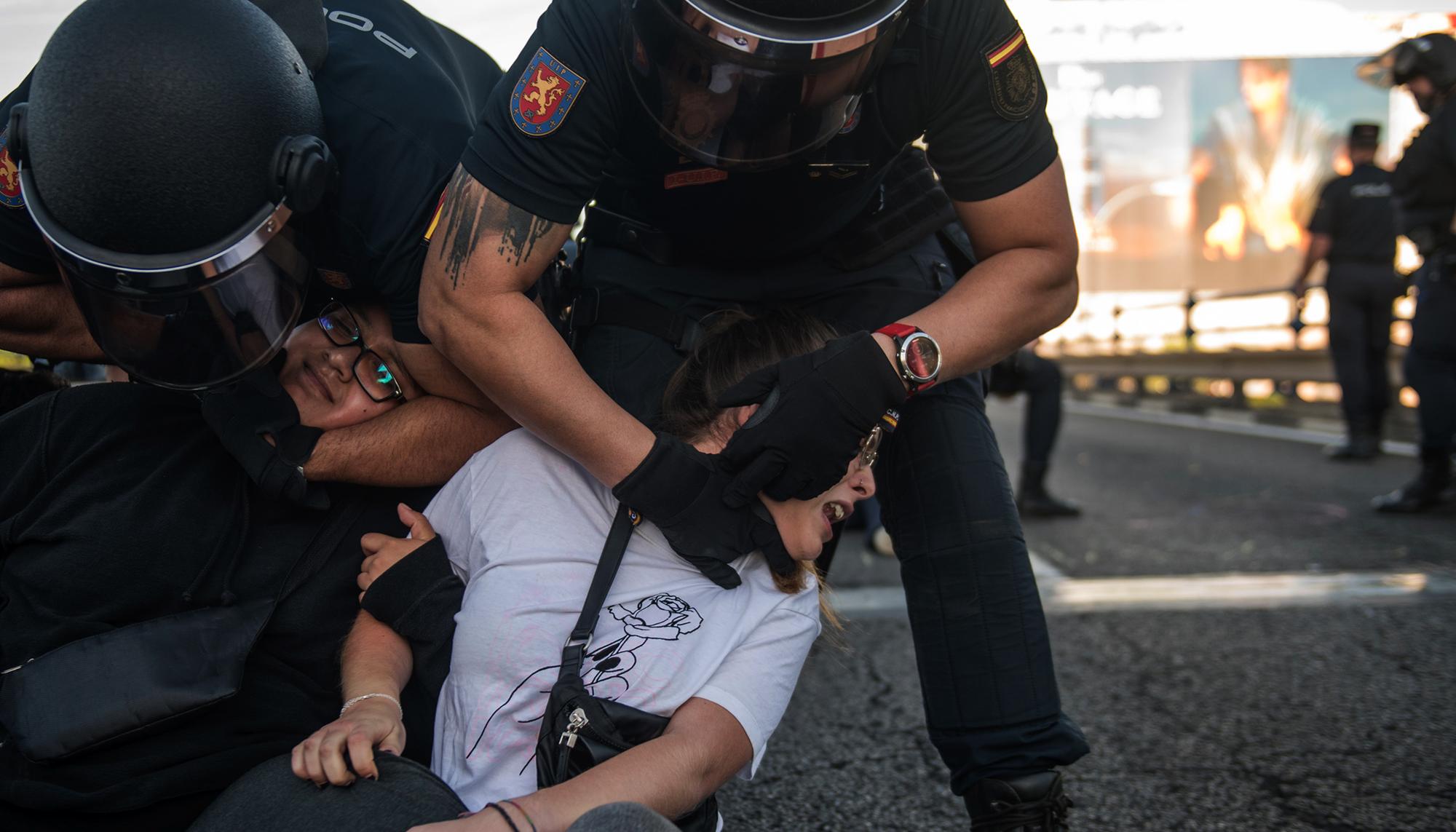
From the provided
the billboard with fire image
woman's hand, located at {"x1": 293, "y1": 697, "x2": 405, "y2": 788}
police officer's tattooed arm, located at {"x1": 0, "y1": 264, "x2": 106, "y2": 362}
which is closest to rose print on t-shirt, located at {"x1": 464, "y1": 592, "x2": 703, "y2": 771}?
woman's hand, located at {"x1": 293, "y1": 697, "x2": 405, "y2": 788}

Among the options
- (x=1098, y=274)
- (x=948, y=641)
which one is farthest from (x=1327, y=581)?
(x=1098, y=274)

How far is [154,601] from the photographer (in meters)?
1.43

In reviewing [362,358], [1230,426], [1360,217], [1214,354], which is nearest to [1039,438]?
[1360,217]

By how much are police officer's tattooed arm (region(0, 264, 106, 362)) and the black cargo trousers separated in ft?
2.85

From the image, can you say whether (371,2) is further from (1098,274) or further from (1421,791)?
(1098,274)

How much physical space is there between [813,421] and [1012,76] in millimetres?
570

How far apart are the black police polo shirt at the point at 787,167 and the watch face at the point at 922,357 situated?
0.24 meters

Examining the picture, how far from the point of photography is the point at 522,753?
1354 millimetres

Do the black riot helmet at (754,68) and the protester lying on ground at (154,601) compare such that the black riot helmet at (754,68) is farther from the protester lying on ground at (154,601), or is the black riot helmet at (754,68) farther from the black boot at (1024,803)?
the black boot at (1024,803)

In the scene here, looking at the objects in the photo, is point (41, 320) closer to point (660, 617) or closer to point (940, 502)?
point (660, 617)

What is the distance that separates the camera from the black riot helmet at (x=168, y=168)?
138cm

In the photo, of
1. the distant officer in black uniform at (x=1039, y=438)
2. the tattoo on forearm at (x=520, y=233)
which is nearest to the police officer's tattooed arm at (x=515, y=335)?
the tattoo on forearm at (x=520, y=233)

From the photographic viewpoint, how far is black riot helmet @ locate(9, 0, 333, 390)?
1384 millimetres

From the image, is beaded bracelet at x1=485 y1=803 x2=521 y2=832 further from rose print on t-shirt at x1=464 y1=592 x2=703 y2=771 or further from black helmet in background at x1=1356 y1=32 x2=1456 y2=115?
black helmet in background at x1=1356 y1=32 x2=1456 y2=115
